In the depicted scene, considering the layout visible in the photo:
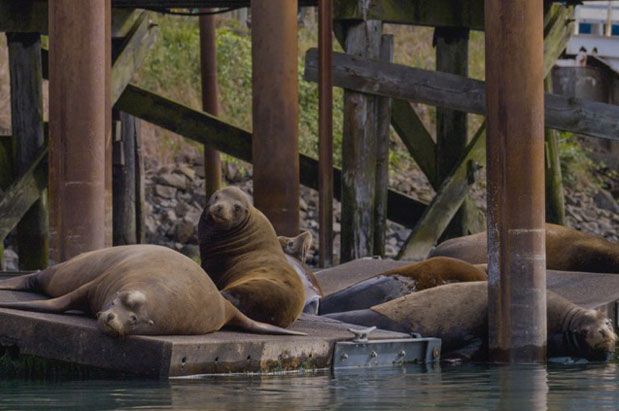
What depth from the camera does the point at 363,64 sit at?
14.5 meters

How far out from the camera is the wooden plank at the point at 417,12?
14.6 m

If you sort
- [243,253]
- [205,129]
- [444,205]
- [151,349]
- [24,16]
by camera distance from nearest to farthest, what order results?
[151,349] → [243,253] → [444,205] → [24,16] → [205,129]

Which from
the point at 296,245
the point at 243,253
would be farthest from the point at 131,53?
the point at 243,253

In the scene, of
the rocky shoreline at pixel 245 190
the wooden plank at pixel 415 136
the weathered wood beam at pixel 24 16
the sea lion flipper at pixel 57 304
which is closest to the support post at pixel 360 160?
the wooden plank at pixel 415 136

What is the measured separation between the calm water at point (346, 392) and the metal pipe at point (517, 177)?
0.32 m

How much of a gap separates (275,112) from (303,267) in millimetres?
1258

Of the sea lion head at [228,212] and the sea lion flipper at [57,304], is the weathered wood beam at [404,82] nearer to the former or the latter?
the sea lion head at [228,212]

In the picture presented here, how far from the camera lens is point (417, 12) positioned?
15.4m

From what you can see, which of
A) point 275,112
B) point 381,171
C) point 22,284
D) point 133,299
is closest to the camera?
point 133,299

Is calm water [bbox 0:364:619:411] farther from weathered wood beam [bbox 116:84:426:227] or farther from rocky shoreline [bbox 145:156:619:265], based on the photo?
rocky shoreline [bbox 145:156:619:265]

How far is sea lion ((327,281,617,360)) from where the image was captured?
10461 millimetres

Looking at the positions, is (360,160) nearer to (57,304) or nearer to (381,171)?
(381,171)

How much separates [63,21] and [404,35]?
20.7 meters

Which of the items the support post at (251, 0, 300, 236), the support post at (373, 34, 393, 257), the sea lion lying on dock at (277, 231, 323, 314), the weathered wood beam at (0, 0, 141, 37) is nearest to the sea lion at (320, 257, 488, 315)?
the sea lion lying on dock at (277, 231, 323, 314)
